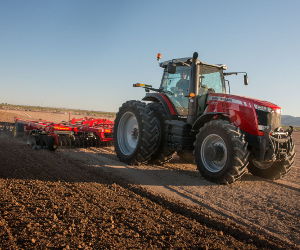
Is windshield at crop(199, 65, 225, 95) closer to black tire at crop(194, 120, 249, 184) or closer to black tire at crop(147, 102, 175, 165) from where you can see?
black tire at crop(147, 102, 175, 165)

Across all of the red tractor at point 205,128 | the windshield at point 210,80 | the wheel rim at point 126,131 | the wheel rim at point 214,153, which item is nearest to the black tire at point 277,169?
the red tractor at point 205,128

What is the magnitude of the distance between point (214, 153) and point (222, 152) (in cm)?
13

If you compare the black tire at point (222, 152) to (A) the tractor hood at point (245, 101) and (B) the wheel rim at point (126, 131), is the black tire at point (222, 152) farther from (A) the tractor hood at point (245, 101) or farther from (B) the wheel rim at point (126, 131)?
(B) the wheel rim at point (126, 131)

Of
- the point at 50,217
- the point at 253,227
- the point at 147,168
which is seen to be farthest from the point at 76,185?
the point at 253,227

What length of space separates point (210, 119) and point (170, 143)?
1061 millimetres

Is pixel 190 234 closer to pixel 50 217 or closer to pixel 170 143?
pixel 50 217

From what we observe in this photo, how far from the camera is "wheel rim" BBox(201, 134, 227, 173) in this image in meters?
5.16

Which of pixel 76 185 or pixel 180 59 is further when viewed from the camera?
pixel 180 59

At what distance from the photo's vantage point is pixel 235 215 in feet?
11.9

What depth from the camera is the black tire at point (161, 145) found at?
661 centimetres

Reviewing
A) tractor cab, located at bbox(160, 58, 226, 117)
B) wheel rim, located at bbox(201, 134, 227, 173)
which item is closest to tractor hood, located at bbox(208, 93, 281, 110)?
tractor cab, located at bbox(160, 58, 226, 117)

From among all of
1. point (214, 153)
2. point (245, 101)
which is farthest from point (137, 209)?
point (245, 101)

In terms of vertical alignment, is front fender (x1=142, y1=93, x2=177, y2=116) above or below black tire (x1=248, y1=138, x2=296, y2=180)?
above

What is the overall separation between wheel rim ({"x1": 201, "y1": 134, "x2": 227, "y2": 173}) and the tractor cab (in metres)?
0.88
